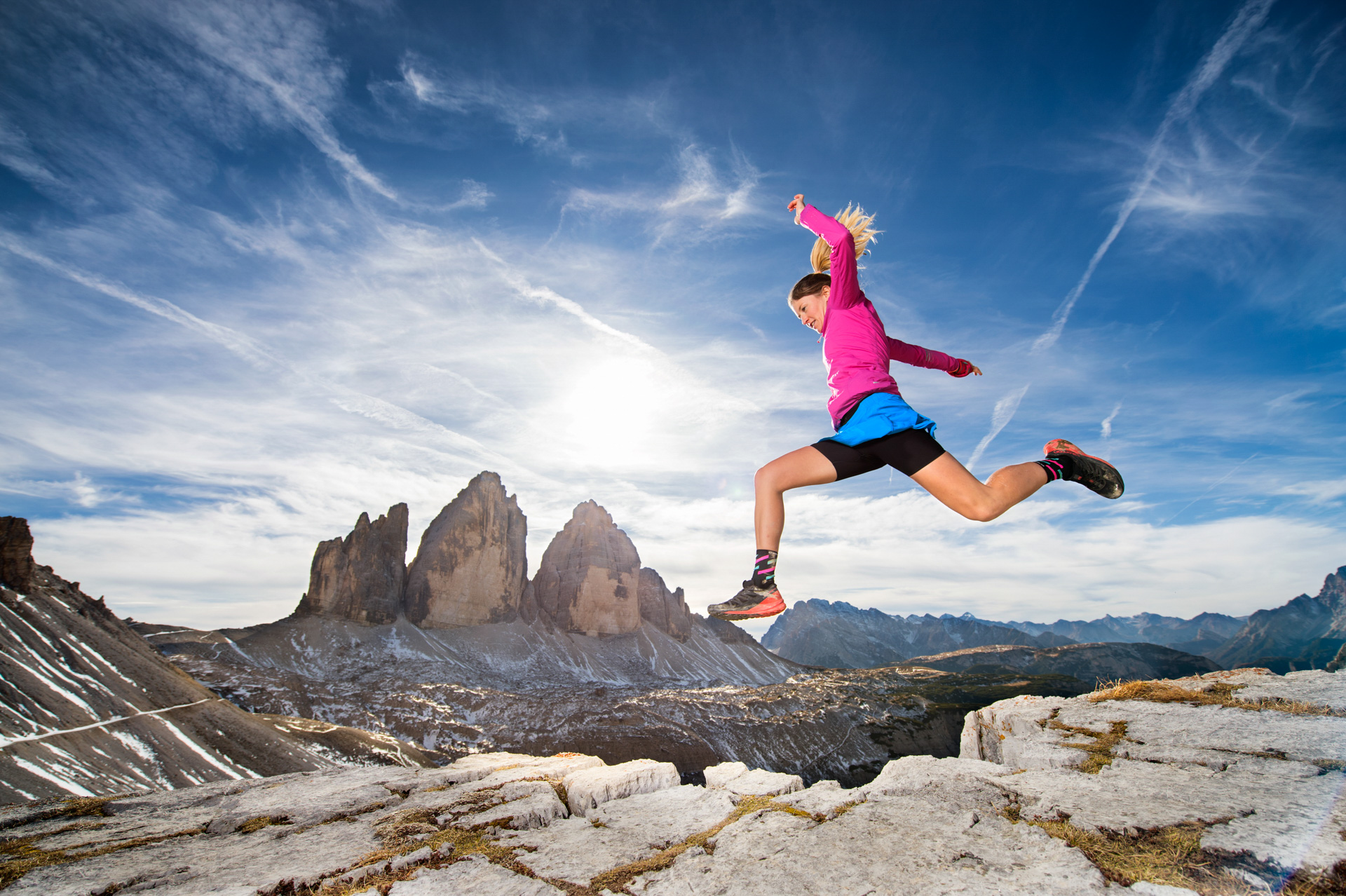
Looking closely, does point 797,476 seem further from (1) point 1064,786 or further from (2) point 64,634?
(2) point 64,634

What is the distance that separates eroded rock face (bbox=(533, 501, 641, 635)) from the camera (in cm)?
13512

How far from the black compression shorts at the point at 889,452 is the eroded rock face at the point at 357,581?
127 meters

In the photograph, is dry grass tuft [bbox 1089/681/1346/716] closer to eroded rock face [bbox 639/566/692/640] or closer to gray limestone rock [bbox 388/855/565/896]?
gray limestone rock [bbox 388/855/565/896]

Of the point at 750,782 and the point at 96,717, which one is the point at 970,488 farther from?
the point at 96,717

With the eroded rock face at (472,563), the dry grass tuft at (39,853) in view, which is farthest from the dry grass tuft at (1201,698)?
the eroded rock face at (472,563)

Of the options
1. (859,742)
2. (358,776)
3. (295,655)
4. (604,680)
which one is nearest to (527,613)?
(604,680)

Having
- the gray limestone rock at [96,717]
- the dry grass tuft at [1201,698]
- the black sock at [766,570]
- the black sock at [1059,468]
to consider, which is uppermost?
the black sock at [1059,468]

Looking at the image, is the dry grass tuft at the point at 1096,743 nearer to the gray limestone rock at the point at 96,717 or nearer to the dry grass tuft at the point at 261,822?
the dry grass tuft at the point at 261,822

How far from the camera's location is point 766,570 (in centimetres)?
445

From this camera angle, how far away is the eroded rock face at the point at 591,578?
443 ft

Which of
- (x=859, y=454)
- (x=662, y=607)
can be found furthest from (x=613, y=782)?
(x=662, y=607)

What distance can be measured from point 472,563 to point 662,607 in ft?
188

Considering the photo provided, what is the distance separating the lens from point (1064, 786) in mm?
3971

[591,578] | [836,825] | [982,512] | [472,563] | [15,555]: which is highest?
[472,563]
